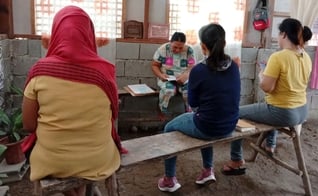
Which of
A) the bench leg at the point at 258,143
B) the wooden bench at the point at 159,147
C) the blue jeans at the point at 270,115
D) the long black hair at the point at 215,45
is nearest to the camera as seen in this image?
the wooden bench at the point at 159,147

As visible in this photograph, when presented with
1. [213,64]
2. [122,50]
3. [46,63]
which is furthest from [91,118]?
[122,50]

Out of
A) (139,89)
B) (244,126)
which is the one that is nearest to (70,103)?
(244,126)

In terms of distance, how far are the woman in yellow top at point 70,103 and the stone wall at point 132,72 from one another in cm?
176

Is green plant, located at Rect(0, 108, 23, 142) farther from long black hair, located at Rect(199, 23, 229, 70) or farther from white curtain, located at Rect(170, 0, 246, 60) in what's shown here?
white curtain, located at Rect(170, 0, 246, 60)

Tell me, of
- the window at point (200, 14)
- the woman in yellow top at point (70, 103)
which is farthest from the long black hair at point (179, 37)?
the woman in yellow top at point (70, 103)

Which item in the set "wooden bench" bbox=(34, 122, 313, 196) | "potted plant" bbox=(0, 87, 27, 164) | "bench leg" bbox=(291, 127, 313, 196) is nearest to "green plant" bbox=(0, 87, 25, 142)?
"potted plant" bbox=(0, 87, 27, 164)

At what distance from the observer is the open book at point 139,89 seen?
313cm

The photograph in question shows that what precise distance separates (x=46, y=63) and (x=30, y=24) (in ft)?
7.08

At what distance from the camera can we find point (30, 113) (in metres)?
1.31

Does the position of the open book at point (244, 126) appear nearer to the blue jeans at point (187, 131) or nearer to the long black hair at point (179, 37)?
the blue jeans at point (187, 131)

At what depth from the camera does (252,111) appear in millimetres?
2379

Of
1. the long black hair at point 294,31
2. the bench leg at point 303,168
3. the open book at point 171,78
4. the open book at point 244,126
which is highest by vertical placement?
the long black hair at point 294,31

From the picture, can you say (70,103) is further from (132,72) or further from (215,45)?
(132,72)

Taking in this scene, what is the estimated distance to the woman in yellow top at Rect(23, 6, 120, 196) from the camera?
1.24 metres
